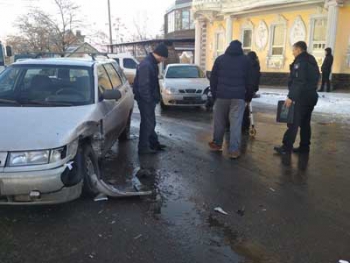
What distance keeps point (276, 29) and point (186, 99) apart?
10.5 meters

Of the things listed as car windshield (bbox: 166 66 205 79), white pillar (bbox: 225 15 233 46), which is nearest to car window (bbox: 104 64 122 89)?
car windshield (bbox: 166 66 205 79)

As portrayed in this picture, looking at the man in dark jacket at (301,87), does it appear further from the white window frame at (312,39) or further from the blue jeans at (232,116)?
the white window frame at (312,39)

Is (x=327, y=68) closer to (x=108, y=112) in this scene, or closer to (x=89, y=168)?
(x=108, y=112)

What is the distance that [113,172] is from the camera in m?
5.50

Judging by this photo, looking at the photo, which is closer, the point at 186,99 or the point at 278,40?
the point at 186,99

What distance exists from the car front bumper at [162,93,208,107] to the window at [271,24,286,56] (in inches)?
379

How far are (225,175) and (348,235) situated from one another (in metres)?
2.03

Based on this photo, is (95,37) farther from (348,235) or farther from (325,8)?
(348,235)

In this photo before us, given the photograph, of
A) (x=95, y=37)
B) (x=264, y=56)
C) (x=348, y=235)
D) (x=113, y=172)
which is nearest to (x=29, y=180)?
(x=113, y=172)

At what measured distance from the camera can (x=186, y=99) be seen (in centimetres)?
1162

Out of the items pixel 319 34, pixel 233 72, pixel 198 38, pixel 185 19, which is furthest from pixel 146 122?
pixel 185 19

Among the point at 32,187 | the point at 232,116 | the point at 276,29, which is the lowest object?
the point at 32,187

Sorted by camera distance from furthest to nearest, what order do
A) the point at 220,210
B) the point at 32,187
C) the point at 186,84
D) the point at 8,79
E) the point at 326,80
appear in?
the point at 326,80, the point at 186,84, the point at 8,79, the point at 220,210, the point at 32,187

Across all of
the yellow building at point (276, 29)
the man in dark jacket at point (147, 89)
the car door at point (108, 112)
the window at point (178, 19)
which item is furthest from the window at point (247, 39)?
the window at point (178, 19)
